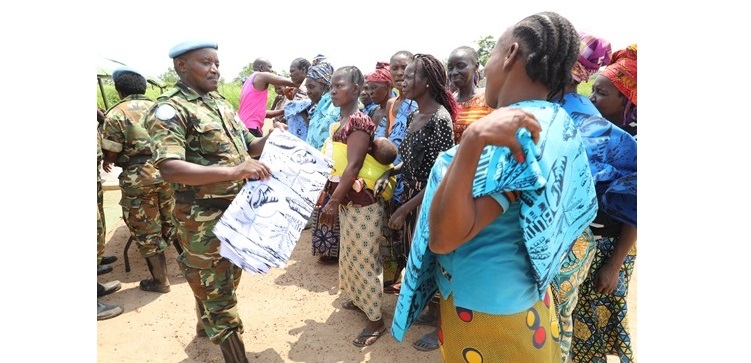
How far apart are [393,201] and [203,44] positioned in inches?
71.0

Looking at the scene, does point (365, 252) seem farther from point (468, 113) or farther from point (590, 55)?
point (590, 55)

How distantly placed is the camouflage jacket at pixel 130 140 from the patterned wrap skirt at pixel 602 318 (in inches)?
144

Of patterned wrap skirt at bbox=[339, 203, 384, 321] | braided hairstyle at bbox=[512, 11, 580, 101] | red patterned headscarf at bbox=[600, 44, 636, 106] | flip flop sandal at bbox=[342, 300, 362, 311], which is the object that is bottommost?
flip flop sandal at bbox=[342, 300, 362, 311]

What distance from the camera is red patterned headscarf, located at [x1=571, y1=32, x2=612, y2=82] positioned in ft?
7.91

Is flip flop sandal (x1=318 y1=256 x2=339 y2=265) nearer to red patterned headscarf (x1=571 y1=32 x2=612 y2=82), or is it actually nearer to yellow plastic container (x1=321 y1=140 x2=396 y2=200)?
yellow plastic container (x1=321 y1=140 x2=396 y2=200)

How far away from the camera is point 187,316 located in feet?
13.7

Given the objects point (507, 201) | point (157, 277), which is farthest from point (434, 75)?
point (157, 277)

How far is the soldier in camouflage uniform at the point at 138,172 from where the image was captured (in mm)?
4340

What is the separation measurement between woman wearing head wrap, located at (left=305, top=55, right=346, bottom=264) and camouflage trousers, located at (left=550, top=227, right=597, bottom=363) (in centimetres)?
252

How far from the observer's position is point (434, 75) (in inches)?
134

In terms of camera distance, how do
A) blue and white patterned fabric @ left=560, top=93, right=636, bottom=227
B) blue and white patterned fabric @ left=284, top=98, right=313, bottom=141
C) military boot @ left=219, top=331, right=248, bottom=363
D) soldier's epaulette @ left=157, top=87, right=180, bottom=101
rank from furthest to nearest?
blue and white patterned fabric @ left=284, top=98, right=313, bottom=141 < military boot @ left=219, top=331, right=248, bottom=363 < soldier's epaulette @ left=157, top=87, right=180, bottom=101 < blue and white patterned fabric @ left=560, top=93, right=636, bottom=227

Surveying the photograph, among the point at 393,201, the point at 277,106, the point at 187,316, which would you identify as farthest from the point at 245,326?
the point at 277,106

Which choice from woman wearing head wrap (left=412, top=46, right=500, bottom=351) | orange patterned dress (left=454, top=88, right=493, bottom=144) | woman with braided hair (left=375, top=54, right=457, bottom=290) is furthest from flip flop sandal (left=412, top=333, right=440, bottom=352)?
orange patterned dress (left=454, top=88, right=493, bottom=144)

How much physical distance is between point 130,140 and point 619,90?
405cm
